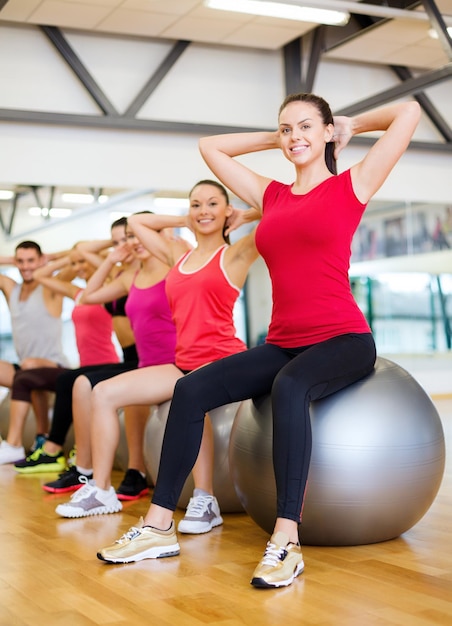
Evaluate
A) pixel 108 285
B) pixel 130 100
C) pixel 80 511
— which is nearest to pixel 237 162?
pixel 80 511

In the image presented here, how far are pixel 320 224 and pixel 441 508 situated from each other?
130cm

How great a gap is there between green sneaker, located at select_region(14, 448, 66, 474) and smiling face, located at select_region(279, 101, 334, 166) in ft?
7.76

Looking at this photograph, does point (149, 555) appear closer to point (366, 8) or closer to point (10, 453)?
point (10, 453)

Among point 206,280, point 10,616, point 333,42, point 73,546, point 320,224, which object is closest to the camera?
point 10,616

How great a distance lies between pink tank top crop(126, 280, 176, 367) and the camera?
358cm

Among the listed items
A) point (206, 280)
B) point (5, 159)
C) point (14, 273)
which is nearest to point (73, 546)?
point (206, 280)

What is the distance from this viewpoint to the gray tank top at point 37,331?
5039 mm

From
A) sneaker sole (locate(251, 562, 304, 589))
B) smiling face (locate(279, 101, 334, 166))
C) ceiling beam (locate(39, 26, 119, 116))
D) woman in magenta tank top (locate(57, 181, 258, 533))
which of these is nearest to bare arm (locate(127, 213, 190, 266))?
woman in magenta tank top (locate(57, 181, 258, 533))

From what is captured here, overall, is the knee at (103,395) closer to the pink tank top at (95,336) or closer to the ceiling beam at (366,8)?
the pink tank top at (95,336)

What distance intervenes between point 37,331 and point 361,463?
3029 mm

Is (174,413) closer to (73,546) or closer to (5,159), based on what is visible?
(73,546)

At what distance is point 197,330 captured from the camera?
3.08 m

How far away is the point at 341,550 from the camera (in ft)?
8.26

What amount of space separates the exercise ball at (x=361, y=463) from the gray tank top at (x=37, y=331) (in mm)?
2657
